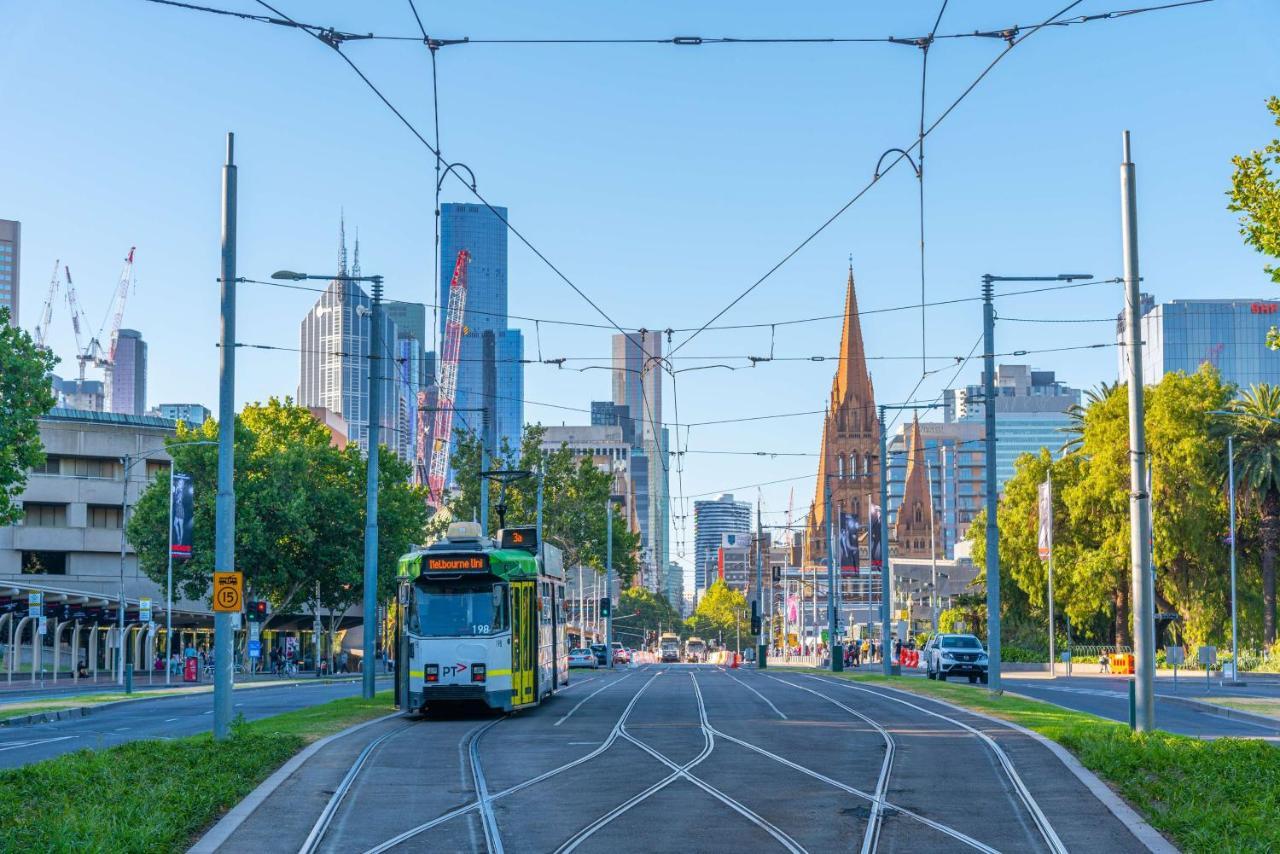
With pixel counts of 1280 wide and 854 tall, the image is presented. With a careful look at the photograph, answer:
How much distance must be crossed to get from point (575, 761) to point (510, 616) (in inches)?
393

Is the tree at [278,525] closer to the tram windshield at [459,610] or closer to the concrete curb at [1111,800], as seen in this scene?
the tram windshield at [459,610]

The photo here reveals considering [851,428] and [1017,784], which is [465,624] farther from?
[851,428]

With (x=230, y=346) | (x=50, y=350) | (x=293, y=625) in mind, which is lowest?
(x=293, y=625)

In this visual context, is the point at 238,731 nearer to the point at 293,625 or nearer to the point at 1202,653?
the point at 1202,653

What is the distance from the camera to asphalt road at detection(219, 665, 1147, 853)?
13.7m

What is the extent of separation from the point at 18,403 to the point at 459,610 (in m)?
16.7

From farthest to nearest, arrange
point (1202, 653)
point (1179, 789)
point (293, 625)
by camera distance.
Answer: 1. point (293, 625)
2. point (1202, 653)
3. point (1179, 789)

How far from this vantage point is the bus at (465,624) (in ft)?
95.4

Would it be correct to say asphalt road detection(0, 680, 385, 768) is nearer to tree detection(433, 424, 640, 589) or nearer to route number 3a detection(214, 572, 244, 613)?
route number 3a detection(214, 572, 244, 613)

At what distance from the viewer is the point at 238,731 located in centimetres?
2194

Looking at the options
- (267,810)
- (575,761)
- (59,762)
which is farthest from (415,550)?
(267,810)

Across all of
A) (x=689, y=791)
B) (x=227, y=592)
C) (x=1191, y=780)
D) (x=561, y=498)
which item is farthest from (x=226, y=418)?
(x=561, y=498)

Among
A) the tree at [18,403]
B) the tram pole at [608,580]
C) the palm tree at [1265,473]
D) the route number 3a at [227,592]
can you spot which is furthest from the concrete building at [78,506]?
the route number 3a at [227,592]

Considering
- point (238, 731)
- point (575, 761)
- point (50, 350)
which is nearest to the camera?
point (575, 761)
